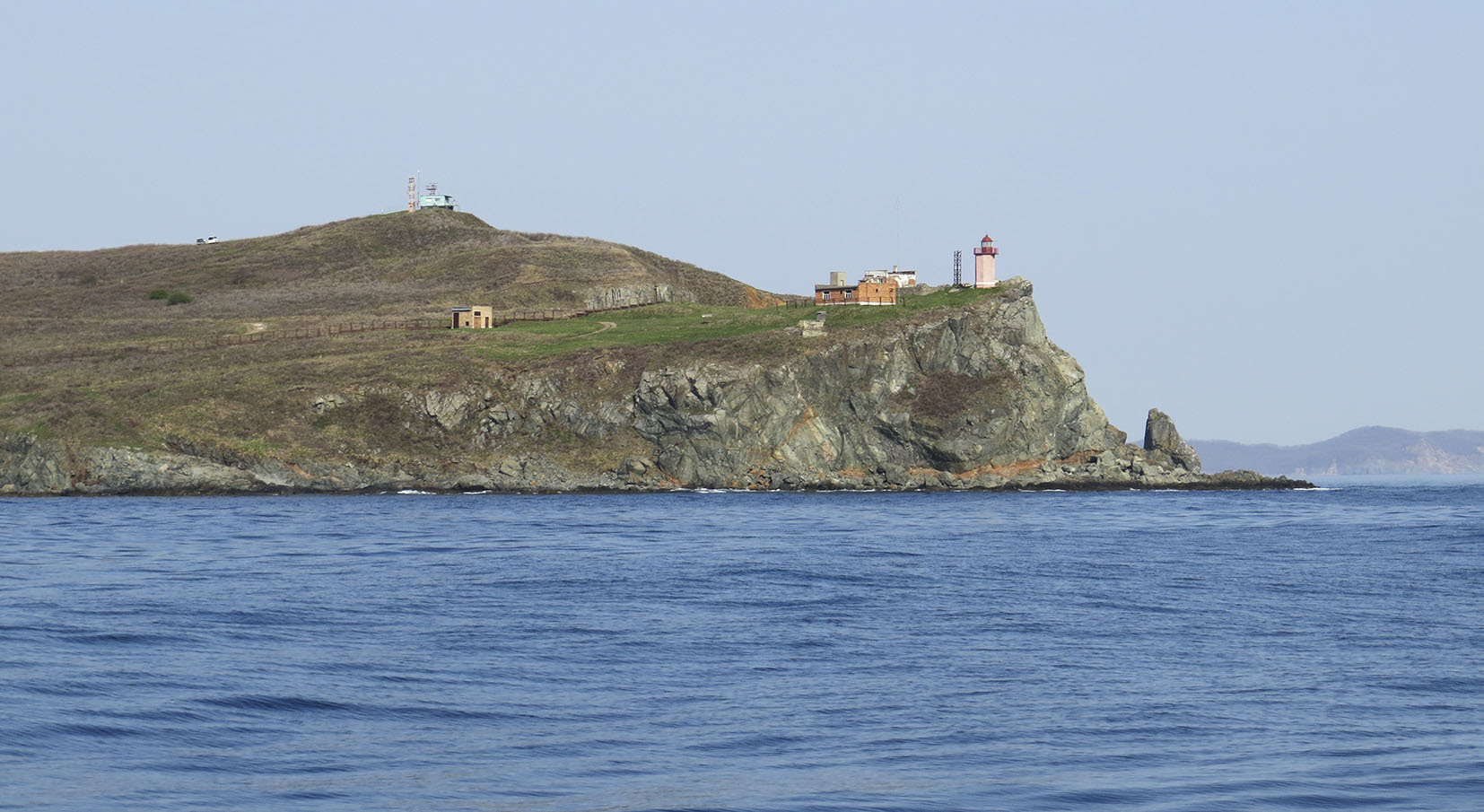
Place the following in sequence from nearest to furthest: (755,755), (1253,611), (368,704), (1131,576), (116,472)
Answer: (755,755) → (368,704) → (1253,611) → (1131,576) → (116,472)

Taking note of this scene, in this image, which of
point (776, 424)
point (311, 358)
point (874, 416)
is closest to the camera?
point (776, 424)

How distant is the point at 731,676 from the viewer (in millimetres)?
34125

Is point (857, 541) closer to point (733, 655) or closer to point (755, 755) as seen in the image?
point (733, 655)

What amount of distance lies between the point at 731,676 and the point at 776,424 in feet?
301

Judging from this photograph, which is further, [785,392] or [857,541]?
[785,392]

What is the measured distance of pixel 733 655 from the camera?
3684cm

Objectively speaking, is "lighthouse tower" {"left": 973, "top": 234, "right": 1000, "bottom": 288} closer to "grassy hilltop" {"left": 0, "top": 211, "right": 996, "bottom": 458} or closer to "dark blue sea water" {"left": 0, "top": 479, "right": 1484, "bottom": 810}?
"grassy hilltop" {"left": 0, "top": 211, "right": 996, "bottom": 458}

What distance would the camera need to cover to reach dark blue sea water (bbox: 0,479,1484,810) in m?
24.2

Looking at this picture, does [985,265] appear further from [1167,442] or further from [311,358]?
[311,358]

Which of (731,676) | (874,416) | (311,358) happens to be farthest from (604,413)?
(731,676)

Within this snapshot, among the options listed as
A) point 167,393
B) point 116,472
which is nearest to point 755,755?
point 116,472

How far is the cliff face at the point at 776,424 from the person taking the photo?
396ft

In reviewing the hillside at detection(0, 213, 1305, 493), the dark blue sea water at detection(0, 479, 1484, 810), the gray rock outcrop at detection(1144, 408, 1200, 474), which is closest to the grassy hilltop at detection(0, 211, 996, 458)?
the hillside at detection(0, 213, 1305, 493)

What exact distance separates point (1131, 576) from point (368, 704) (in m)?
34.5
